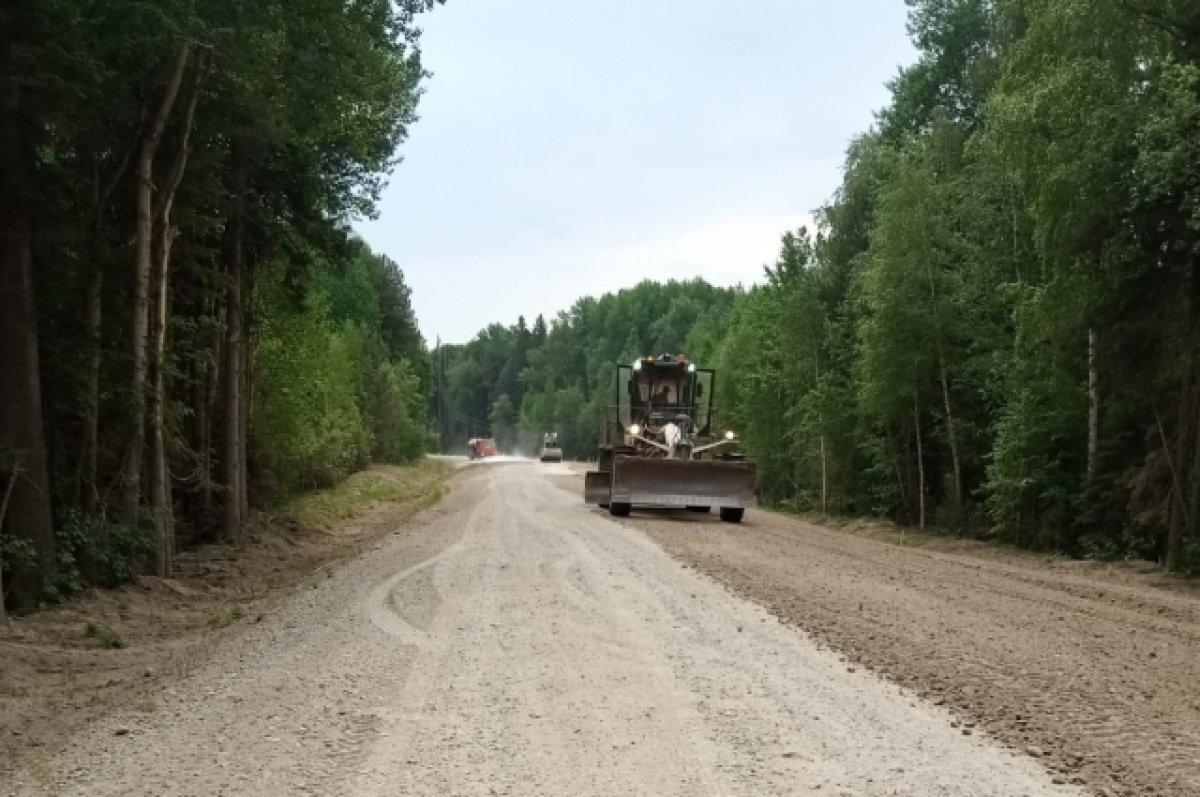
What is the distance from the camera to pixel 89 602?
485 inches

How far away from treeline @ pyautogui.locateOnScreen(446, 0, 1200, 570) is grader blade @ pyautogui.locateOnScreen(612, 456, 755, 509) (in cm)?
514

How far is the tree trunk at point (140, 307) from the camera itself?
545 inches

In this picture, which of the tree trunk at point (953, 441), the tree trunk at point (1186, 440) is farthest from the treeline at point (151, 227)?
the tree trunk at point (953, 441)

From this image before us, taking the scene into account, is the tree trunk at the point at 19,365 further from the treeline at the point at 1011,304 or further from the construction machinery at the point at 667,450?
the treeline at the point at 1011,304

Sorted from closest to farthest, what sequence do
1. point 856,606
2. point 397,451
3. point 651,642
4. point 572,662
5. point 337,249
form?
point 572,662
point 651,642
point 856,606
point 337,249
point 397,451

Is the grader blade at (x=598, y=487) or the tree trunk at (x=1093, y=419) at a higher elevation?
the tree trunk at (x=1093, y=419)

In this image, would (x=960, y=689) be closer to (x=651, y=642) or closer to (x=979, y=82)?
(x=651, y=642)

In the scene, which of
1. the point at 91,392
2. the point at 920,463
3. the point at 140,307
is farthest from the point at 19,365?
the point at 920,463

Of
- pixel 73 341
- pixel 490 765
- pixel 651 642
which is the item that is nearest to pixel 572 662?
pixel 651 642

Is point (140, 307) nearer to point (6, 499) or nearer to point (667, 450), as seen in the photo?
point (6, 499)

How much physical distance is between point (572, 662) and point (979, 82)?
100 ft

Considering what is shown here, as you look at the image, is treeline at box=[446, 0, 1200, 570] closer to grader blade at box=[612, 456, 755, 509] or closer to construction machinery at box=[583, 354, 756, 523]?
construction machinery at box=[583, 354, 756, 523]

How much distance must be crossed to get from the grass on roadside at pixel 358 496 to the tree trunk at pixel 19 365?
Answer: 12.9m

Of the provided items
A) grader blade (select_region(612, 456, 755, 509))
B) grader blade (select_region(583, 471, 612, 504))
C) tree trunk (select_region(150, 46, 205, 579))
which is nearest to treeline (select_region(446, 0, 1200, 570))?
grader blade (select_region(612, 456, 755, 509))
